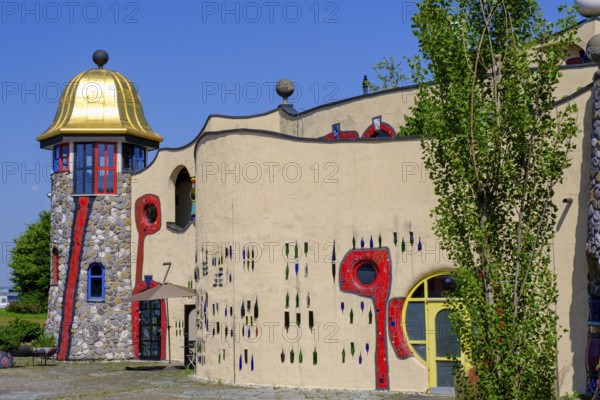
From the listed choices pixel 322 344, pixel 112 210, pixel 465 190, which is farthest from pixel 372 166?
pixel 112 210

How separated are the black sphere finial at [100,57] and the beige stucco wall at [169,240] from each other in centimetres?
392

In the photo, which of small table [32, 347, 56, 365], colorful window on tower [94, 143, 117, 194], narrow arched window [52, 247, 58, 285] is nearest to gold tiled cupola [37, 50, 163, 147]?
colorful window on tower [94, 143, 117, 194]

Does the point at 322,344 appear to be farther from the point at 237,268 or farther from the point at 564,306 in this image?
the point at 564,306

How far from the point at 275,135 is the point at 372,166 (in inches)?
76.1

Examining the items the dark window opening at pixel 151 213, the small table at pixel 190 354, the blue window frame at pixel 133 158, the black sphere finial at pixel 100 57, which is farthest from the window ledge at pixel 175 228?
the black sphere finial at pixel 100 57

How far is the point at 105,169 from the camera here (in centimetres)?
2339

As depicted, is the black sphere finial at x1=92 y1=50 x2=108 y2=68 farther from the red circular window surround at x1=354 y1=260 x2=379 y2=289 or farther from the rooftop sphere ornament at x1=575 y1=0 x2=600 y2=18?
the rooftop sphere ornament at x1=575 y1=0 x2=600 y2=18

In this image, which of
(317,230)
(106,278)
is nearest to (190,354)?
(106,278)

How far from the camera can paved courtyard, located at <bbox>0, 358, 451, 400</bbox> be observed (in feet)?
45.0

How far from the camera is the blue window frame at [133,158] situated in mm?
23755

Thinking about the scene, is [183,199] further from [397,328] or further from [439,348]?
[439,348]

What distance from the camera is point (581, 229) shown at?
1295cm

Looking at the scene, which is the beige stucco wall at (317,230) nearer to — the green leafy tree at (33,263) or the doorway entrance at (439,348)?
the doorway entrance at (439,348)

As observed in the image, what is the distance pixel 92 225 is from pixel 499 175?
15.4 metres
